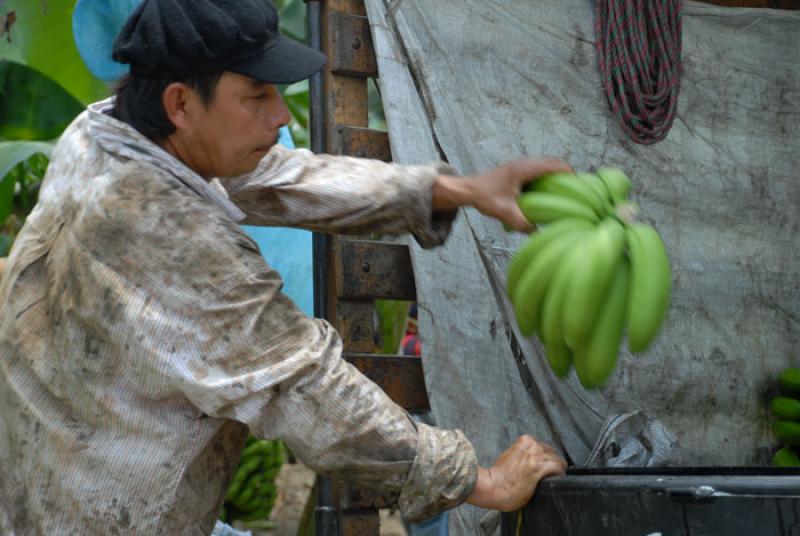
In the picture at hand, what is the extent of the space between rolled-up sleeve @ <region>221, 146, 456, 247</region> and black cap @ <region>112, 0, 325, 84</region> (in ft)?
1.48

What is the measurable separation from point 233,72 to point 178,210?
30 cm

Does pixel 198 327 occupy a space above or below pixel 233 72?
below

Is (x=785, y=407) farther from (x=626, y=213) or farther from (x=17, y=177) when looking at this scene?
(x=17, y=177)

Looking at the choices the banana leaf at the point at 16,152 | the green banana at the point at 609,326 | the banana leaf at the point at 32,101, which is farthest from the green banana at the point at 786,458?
Answer: the banana leaf at the point at 32,101

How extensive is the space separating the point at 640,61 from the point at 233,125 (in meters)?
1.75

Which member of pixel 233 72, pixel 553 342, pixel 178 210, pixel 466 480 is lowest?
pixel 466 480

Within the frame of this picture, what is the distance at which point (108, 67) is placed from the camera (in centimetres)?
352

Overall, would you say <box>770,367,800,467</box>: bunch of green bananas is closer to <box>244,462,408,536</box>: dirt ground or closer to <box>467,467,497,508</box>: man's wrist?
<box>467,467,497,508</box>: man's wrist

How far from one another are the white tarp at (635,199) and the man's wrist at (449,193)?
499 millimetres

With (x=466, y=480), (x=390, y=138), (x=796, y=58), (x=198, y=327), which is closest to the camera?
(x=198, y=327)

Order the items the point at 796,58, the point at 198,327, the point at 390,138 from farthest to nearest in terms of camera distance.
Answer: the point at 796,58 → the point at 390,138 → the point at 198,327

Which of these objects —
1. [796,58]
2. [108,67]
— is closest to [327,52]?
[108,67]

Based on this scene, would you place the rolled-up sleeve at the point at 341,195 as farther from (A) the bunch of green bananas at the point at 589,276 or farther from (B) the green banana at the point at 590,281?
(B) the green banana at the point at 590,281

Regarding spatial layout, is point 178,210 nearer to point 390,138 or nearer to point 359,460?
point 359,460
